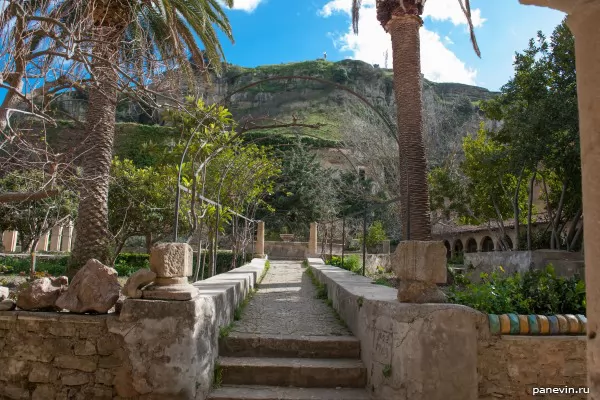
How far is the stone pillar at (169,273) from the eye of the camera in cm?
394

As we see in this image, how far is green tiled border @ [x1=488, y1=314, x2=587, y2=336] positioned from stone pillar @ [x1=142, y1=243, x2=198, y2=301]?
262cm

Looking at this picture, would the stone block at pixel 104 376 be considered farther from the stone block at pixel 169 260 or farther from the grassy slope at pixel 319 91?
the grassy slope at pixel 319 91

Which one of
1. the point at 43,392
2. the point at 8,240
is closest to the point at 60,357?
the point at 43,392

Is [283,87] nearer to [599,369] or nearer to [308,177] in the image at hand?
[308,177]

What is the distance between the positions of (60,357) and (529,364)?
401 cm

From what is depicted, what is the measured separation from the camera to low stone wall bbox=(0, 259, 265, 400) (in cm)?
379

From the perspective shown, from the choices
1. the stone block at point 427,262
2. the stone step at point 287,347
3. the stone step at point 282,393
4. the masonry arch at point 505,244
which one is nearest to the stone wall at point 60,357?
the stone step at point 282,393

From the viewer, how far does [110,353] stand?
393 centimetres

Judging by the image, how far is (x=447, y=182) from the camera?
22141 millimetres

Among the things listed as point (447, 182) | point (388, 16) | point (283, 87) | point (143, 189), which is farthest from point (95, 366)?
point (283, 87)

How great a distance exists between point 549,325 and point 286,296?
5718 mm

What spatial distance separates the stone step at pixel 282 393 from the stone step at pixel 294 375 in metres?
0.09

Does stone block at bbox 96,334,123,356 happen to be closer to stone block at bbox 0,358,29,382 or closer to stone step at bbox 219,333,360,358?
stone block at bbox 0,358,29,382

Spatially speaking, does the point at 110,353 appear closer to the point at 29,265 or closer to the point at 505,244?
the point at 29,265
